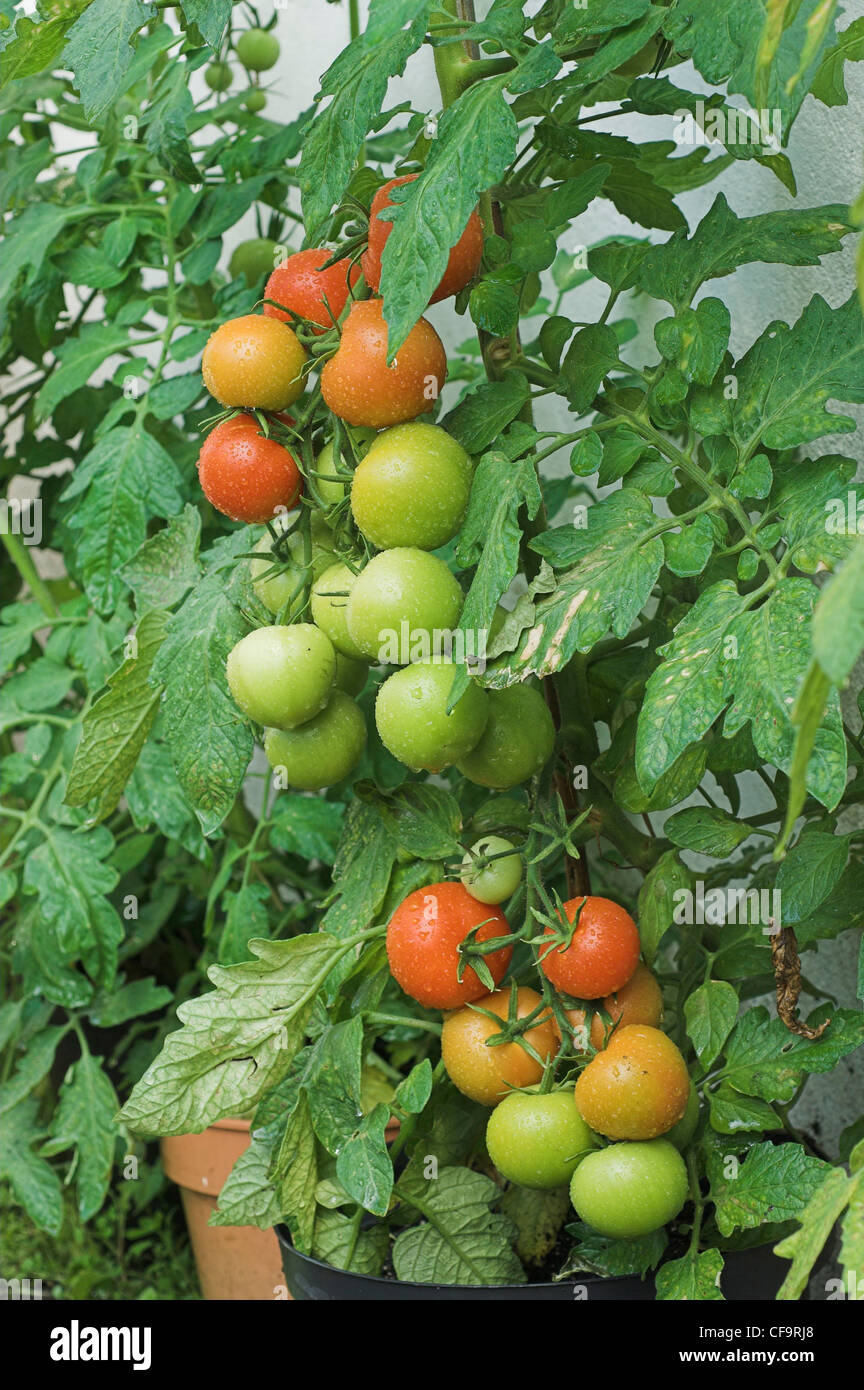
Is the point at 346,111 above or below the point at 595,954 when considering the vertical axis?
above

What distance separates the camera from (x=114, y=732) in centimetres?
73

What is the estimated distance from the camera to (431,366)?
607 mm

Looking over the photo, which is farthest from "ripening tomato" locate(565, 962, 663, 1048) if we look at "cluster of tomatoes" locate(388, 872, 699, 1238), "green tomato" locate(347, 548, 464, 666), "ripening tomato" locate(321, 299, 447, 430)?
"ripening tomato" locate(321, 299, 447, 430)

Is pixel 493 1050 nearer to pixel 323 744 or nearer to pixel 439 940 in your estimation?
pixel 439 940

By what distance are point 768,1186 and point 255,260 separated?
2.48 feet

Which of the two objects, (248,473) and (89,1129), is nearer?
(248,473)

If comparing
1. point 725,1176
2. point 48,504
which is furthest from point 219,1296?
point 48,504

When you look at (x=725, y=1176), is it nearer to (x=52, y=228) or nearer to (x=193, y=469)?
(x=193, y=469)

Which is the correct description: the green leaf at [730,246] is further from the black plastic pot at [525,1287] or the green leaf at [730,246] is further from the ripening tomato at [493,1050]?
the black plastic pot at [525,1287]

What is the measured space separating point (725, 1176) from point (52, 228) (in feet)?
2.66

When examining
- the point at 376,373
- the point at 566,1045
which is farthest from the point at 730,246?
the point at 566,1045

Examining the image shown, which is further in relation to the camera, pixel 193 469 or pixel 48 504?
pixel 48 504

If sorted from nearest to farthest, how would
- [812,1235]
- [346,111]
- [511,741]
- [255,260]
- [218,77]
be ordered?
[812,1235]
[346,111]
[511,741]
[255,260]
[218,77]
